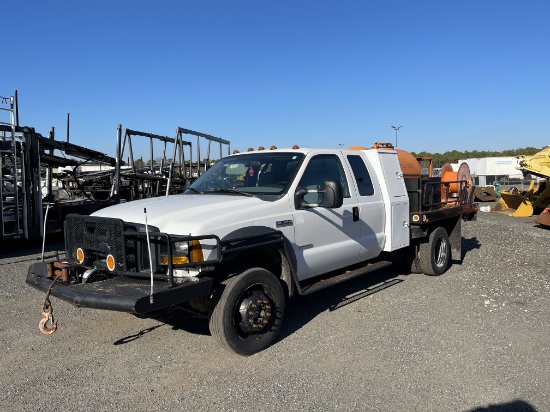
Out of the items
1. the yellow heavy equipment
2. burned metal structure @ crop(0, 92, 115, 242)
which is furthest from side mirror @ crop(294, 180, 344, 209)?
the yellow heavy equipment

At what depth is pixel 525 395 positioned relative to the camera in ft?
11.9

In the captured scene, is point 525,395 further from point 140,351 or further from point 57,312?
point 57,312

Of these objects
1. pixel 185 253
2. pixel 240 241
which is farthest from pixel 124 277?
pixel 240 241

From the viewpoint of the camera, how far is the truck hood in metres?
4.10

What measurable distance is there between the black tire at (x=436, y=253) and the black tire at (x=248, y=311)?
3588mm

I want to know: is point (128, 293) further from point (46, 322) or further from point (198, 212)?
point (46, 322)

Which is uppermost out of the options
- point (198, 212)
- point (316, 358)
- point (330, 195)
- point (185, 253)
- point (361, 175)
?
point (361, 175)

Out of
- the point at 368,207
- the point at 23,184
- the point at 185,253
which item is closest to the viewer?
the point at 185,253

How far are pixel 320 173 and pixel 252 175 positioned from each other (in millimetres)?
794

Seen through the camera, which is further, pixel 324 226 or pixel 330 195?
pixel 324 226

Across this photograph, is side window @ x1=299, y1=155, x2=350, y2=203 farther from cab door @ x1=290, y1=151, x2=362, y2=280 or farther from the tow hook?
the tow hook

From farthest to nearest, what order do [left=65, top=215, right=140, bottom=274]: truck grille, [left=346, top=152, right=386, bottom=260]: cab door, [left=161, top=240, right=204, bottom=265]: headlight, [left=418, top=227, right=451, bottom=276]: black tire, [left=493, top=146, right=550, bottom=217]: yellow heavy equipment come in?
1. [left=493, top=146, right=550, bottom=217]: yellow heavy equipment
2. [left=418, top=227, right=451, bottom=276]: black tire
3. [left=346, top=152, right=386, bottom=260]: cab door
4. [left=65, top=215, right=140, bottom=274]: truck grille
5. [left=161, top=240, right=204, bottom=265]: headlight

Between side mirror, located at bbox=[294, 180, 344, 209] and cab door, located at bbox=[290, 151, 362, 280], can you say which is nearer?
side mirror, located at bbox=[294, 180, 344, 209]

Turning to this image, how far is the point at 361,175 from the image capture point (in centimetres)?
612
